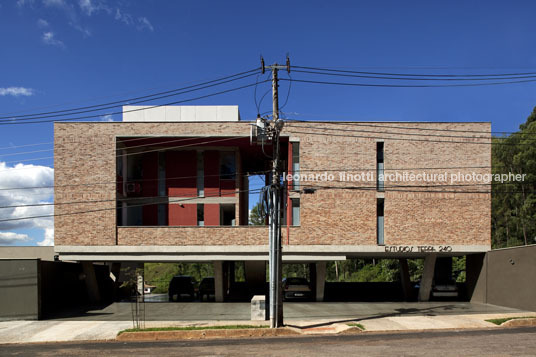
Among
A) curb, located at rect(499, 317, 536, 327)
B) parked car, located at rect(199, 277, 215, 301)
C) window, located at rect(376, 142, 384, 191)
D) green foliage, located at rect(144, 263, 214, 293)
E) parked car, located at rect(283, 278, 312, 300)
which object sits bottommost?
green foliage, located at rect(144, 263, 214, 293)

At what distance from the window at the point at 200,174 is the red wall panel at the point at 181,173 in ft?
0.60

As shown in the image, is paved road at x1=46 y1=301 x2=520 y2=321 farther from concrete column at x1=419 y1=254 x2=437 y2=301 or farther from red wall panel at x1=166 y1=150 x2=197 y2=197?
red wall panel at x1=166 y1=150 x2=197 y2=197

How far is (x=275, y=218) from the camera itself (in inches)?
703

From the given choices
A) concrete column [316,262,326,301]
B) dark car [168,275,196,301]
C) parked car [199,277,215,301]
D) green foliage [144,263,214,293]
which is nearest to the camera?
concrete column [316,262,326,301]

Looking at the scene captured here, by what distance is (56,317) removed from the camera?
21469mm

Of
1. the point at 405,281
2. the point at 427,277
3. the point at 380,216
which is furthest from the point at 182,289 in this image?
the point at 427,277

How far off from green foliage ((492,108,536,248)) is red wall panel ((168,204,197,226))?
104ft

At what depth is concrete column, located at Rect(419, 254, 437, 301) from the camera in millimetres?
26531

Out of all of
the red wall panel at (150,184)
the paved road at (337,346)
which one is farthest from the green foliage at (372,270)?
the paved road at (337,346)

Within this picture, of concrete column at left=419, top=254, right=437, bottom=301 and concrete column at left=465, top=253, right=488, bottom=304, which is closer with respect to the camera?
concrete column at left=465, top=253, right=488, bottom=304

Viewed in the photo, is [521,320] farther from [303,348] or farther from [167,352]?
[167,352]

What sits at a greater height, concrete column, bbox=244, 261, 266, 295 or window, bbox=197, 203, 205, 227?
window, bbox=197, 203, 205, 227

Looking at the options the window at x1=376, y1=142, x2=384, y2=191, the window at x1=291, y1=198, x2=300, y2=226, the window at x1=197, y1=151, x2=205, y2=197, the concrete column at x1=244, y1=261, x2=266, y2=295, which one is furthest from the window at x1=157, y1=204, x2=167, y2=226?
the window at x1=376, y1=142, x2=384, y2=191

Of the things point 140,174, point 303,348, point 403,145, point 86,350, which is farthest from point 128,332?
point 403,145
